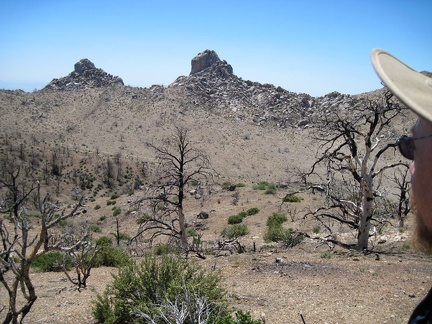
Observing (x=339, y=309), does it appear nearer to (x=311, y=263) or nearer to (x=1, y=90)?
(x=311, y=263)

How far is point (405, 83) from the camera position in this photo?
5.36ft

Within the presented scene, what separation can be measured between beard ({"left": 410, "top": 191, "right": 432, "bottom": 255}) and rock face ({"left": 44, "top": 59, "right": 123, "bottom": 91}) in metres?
81.3

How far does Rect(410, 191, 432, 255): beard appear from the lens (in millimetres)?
1758

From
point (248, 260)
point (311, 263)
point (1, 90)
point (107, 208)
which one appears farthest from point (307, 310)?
point (1, 90)

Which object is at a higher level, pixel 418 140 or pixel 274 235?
pixel 418 140

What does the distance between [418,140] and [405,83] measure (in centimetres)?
26

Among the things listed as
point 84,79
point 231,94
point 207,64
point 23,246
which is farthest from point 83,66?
point 23,246

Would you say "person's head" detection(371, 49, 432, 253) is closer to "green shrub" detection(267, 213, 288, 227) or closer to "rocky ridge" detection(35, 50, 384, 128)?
"green shrub" detection(267, 213, 288, 227)

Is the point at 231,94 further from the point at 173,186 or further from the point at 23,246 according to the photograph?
the point at 23,246

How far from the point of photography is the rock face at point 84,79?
78.3 m

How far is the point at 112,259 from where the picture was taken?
1329 centimetres

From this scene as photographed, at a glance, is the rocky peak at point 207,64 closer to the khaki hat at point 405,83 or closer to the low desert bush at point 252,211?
the low desert bush at point 252,211

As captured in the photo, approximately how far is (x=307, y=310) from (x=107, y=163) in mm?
38587

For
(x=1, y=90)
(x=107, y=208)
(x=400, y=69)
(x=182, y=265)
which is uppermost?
(x=1, y=90)
